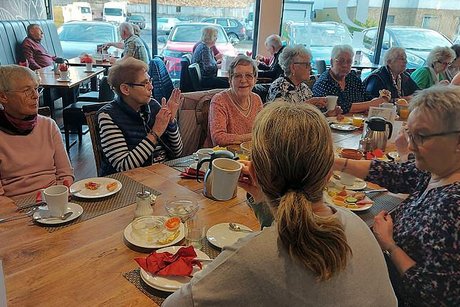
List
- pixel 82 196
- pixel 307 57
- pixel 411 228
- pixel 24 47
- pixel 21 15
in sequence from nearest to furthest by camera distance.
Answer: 1. pixel 411 228
2. pixel 82 196
3. pixel 307 57
4. pixel 24 47
5. pixel 21 15

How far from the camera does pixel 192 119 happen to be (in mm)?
2668

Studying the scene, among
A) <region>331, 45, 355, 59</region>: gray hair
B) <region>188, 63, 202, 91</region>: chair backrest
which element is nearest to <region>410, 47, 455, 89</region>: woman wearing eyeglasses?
<region>331, 45, 355, 59</region>: gray hair

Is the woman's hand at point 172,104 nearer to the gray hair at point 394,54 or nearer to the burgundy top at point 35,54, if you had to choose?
the gray hair at point 394,54

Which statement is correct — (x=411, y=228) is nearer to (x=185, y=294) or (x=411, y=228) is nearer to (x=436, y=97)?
(x=436, y=97)

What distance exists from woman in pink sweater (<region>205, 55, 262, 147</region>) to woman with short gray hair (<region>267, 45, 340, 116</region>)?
1.69 ft

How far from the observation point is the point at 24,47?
18.9 ft

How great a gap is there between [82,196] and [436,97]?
133cm

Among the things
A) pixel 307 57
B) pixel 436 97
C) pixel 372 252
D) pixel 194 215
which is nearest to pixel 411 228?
pixel 436 97

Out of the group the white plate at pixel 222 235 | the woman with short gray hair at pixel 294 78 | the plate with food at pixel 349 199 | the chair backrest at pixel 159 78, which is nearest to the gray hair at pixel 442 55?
the woman with short gray hair at pixel 294 78

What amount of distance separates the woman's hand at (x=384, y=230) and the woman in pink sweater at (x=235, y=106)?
3.80ft

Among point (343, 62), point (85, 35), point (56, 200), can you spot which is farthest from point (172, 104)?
point (85, 35)

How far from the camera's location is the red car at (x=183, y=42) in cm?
683

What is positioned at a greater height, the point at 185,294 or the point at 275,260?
the point at 275,260

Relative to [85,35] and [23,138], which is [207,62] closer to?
[85,35]
